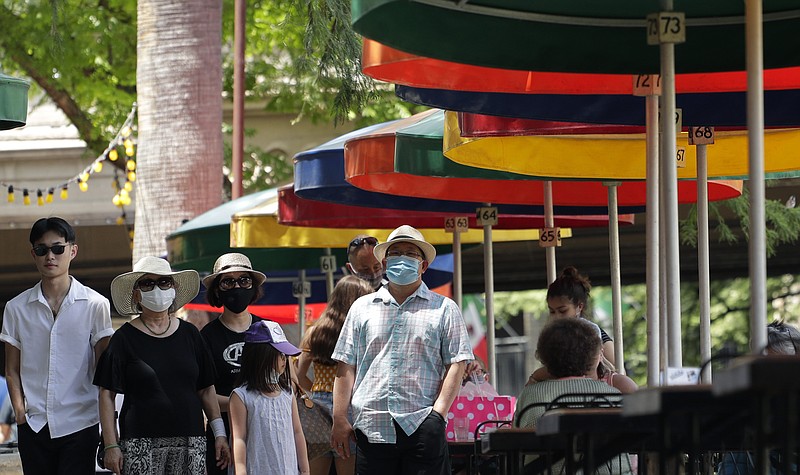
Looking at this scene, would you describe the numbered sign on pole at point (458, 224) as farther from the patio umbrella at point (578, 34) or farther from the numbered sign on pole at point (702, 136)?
the patio umbrella at point (578, 34)

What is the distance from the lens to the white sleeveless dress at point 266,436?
7789 millimetres

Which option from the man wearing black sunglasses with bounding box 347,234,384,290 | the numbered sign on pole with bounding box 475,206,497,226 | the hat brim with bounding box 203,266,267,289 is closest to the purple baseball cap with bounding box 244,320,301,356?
the hat brim with bounding box 203,266,267,289

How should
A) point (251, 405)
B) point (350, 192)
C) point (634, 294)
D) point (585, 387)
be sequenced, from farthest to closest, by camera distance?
point (634, 294) → point (350, 192) → point (251, 405) → point (585, 387)

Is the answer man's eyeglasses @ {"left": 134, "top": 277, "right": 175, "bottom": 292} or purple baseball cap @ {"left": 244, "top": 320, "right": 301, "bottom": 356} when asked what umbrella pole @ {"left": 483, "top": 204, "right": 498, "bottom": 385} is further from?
man's eyeglasses @ {"left": 134, "top": 277, "right": 175, "bottom": 292}

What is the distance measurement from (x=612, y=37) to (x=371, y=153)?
3.38 m

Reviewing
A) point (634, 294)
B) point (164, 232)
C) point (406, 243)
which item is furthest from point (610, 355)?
point (634, 294)

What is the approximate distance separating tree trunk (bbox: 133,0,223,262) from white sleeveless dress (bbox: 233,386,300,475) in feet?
22.7

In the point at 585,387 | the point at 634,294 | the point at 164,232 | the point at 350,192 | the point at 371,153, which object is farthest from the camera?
Answer: the point at 634,294

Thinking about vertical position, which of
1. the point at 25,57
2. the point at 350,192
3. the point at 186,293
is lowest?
the point at 186,293

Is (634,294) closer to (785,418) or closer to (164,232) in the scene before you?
(164,232)

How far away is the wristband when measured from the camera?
26.2 feet

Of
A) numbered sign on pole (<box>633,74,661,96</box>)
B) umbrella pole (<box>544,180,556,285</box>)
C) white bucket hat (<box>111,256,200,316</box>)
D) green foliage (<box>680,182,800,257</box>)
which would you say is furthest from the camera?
green foliage (<box>680,182,800,257</box>)

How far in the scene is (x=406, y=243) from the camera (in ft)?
26.1

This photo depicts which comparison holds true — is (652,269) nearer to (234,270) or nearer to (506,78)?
(506,78)
